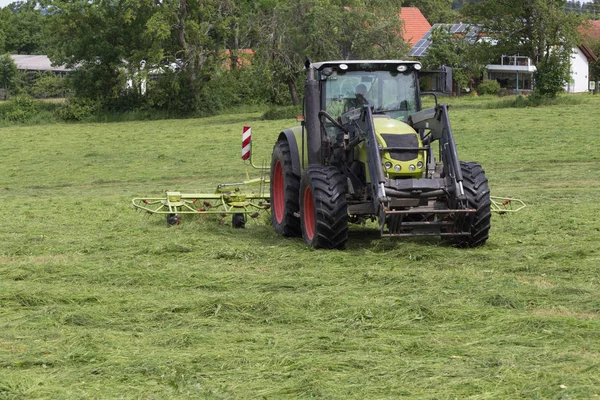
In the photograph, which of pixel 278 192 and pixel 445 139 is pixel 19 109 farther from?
pixel 445 139

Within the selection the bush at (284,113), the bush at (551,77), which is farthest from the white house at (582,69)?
the bush at (284,113)

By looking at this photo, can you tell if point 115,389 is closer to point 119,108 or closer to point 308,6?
point 308,6

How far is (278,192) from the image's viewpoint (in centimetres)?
1333

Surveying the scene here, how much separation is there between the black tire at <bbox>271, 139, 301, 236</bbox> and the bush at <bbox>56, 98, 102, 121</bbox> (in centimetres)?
3791

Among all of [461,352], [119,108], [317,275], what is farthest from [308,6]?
[461,352]

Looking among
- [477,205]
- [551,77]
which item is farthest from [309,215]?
[551,77]

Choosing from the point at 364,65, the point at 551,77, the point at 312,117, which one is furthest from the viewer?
the point at 551,77

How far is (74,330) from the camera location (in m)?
7.28

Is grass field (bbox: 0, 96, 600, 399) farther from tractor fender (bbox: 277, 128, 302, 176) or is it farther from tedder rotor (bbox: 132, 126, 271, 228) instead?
tractor fender (bbox: 277, 128, 302, 176)

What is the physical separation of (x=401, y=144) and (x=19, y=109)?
42.7m

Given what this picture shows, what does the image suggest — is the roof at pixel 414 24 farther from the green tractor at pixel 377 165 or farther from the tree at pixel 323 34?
the green tractor at pixel 377 165

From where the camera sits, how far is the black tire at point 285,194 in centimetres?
1216

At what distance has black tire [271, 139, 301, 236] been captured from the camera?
12.2 m

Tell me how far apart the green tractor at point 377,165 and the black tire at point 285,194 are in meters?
0.01
